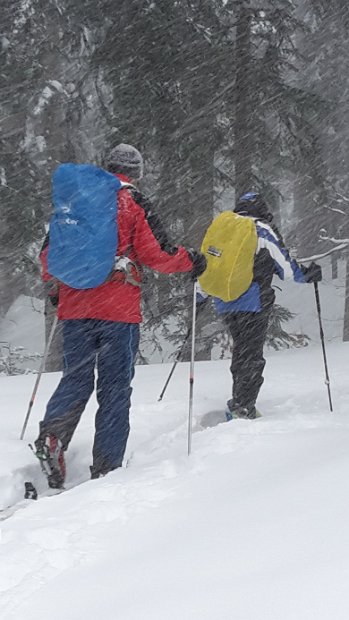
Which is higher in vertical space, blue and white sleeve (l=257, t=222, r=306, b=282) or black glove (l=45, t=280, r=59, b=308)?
blue and white sleeve (l=257, t=222, r=306, b=282)

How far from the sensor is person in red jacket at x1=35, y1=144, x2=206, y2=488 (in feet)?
14.7

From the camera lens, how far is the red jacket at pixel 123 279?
4.44 meters

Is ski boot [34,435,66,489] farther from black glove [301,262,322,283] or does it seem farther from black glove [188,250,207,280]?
black glove [301,262,322,283]

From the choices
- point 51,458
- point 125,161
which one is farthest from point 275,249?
point 51,458

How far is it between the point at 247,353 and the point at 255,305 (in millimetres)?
465

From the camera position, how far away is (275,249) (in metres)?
5.70

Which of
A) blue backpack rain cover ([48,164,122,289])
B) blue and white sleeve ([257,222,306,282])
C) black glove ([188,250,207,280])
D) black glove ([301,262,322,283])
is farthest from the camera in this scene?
black glove ([301,262,322,283])

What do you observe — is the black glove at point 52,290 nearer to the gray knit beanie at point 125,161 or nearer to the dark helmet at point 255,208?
the gray knit beanie at point 125,161

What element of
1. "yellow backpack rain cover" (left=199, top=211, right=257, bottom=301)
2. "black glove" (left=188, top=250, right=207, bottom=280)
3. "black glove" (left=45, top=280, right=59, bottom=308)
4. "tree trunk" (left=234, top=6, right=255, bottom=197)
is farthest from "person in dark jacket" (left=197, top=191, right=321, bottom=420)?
"tree trunk" (left=234, top=6, right=255, bottom=197)

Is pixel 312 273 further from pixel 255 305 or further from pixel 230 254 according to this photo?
pixel 230 254

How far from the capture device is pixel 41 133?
14.5 meters

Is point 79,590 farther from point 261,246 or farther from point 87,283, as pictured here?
point 261,246

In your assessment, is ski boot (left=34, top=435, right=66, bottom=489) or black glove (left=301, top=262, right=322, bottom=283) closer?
ski boot (left=34, top=435, right=66, bottom=489)

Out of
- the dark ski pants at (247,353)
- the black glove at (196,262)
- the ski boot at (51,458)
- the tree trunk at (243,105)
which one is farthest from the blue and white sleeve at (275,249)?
the tree trunk at (243,105)
